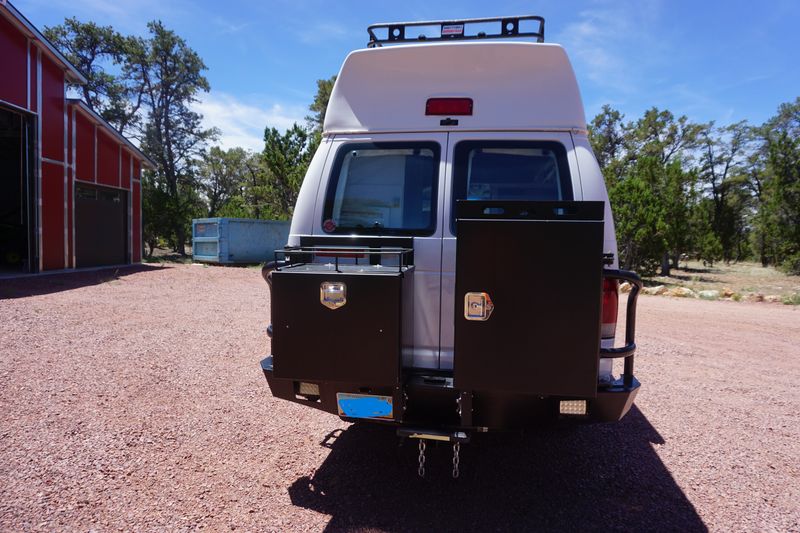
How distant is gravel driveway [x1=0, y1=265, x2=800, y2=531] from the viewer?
2.86m

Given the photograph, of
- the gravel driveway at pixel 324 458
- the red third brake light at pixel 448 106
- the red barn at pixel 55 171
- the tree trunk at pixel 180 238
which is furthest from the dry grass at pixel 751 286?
the tree trunk at pixel 180 238

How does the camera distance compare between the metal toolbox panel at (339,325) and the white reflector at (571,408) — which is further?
the white reflector at (571,408)

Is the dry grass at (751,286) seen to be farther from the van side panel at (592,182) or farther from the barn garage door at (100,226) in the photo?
the barn garage door at (100,226)

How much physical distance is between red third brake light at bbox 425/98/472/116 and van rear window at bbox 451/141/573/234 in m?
0.23

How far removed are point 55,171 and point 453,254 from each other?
51.8 feet

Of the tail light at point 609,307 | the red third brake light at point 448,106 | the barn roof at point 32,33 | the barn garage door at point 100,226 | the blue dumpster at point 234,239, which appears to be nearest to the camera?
the tail light at point 609,307

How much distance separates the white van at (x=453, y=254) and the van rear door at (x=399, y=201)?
0.03 feet

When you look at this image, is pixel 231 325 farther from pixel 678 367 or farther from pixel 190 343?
pixel 678 367

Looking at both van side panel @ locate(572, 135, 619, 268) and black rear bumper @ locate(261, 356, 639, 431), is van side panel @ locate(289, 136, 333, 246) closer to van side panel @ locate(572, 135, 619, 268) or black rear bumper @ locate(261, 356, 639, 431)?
black rear bumper @ locate(261, 356, 639, 431)

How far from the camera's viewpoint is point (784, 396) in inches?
210

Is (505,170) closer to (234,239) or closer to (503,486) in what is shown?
(503,486)

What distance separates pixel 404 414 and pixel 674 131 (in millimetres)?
44471

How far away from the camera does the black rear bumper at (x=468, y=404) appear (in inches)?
101

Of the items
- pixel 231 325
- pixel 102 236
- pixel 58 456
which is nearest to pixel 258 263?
pixel 102 236
